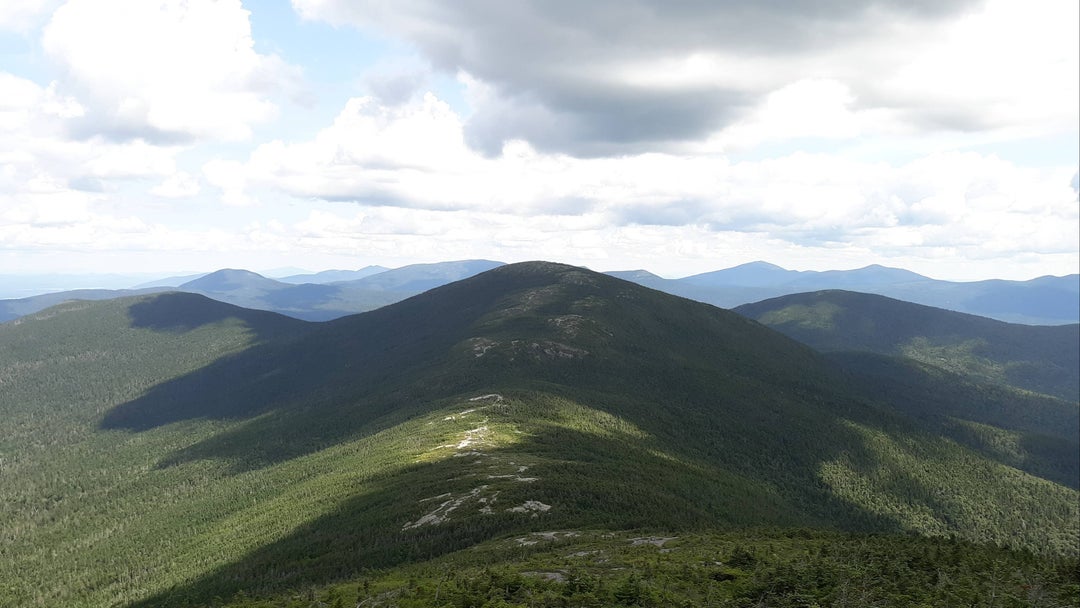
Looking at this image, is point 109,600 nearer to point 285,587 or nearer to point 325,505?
point 325,505

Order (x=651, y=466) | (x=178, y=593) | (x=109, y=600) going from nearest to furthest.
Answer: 1. (x=178, y=593)
2. (x=109, y=600)
3. (x=651, y=466)

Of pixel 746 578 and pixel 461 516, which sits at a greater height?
pixel 746 578

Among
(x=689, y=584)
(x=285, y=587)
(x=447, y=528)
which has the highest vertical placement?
(x=689, y=584)

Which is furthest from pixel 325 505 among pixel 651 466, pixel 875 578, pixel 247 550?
pixel 875 578

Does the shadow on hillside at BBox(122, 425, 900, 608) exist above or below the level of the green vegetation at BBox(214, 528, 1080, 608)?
below

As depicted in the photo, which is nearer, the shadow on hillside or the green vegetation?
the green vegetation

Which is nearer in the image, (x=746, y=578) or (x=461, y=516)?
(x=746, y=578)

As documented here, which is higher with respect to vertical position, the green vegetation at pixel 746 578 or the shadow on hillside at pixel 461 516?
the green vegetation at pixel 746 578

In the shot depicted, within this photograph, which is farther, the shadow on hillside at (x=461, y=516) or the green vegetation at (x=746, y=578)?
the shadow on hillside at (x=461, y=516)
